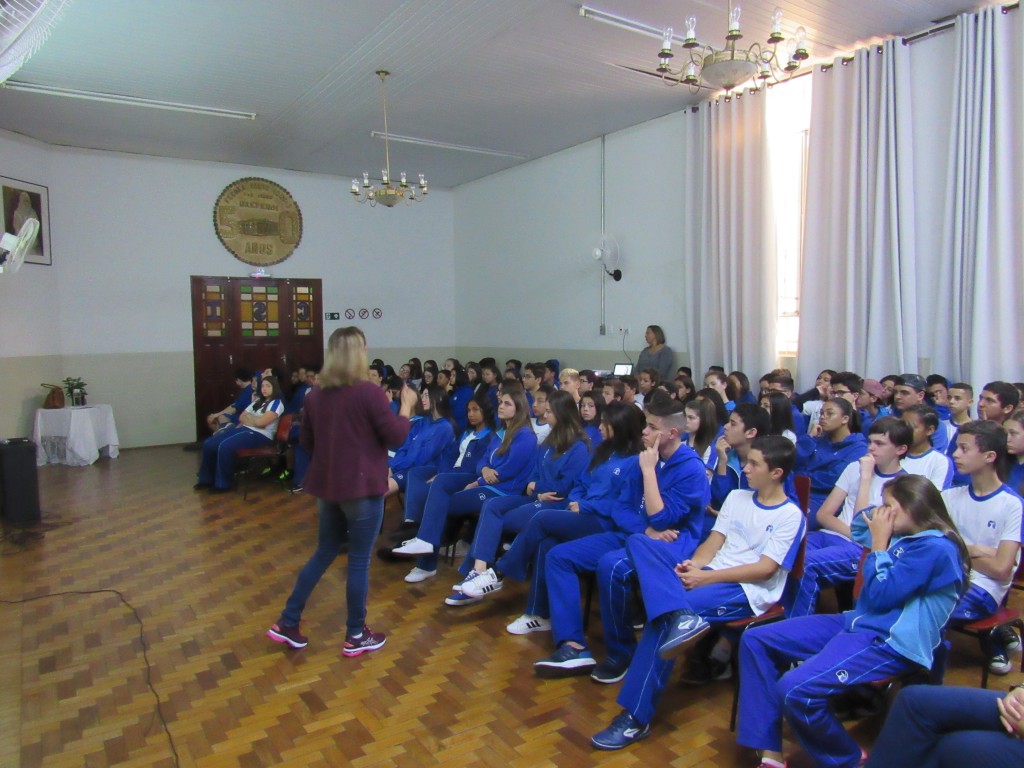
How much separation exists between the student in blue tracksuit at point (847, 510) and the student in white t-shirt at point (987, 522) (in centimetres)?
30

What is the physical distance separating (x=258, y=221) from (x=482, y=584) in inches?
310

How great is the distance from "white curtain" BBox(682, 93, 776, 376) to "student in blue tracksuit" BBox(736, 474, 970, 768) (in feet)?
15.4

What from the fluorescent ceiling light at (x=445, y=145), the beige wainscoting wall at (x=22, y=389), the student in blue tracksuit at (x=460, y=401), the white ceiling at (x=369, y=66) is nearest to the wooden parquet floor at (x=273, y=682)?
the student in blue tracksuit at (x=460, y=401)

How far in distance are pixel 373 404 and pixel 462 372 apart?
18.8 ft

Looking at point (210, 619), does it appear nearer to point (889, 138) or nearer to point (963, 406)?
point (963, 406)

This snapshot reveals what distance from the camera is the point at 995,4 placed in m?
4.94

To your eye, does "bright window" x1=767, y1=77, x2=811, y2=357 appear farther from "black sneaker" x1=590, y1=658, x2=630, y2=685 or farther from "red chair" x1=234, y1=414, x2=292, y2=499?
"red chair" x1=234, y1=414, x2=292, y2=499

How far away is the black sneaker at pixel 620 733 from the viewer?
2.39m

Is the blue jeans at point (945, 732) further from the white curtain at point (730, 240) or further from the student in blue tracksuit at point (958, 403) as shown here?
the white curtain at point (730, 240)

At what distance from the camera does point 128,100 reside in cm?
673

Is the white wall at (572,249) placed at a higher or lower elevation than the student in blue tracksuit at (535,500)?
higher

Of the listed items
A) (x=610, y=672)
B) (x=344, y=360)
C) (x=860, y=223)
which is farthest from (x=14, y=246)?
(x=860, y=223)

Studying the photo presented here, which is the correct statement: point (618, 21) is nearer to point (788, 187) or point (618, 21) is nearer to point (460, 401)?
point (788, 187)

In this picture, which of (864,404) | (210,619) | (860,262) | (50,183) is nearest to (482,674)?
Result: (210,619)
